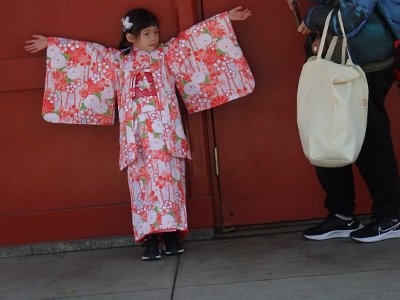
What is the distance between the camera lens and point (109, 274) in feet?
14.8

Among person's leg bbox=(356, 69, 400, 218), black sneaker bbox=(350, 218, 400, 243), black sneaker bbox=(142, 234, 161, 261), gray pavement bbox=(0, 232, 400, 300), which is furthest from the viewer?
black sneaker bbox=(142, 234, 161, 261)

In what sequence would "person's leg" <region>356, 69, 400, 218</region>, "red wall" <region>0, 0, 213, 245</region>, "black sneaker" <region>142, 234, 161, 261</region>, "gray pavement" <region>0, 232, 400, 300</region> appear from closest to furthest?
"gray pavement" <region>0, 232, 400, 300</region>
"person's leg" <region>356, 69, 400, 218</region>
"black sneaker" <region>142, 234, 161, 261</region>
"red wall" <region>0, 0, 213, 245</region>

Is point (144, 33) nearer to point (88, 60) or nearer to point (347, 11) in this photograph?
point (88, 60)

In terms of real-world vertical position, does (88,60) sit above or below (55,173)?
above

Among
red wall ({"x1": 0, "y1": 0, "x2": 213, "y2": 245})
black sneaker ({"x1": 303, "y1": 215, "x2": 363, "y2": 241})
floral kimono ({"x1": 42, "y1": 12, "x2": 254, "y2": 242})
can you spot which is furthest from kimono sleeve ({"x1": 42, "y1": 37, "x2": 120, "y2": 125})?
black sneaker ({"x1": 303, "y1": 215, "x2": 363, "y2": 241})

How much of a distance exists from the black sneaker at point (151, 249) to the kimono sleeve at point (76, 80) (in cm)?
76

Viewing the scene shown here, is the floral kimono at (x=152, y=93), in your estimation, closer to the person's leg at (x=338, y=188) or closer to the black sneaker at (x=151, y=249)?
the black sneaker at (x=151, y=249)

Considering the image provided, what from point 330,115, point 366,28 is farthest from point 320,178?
point 366,28

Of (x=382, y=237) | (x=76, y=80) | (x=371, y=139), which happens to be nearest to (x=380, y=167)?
(x=371, y=139)

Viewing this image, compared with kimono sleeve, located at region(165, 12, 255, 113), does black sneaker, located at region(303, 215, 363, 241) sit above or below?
below

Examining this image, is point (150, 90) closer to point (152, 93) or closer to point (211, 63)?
point (152, 93)

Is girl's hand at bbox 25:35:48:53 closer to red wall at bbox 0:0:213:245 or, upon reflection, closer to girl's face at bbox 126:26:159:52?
red wall at bbox 0:0:213:245

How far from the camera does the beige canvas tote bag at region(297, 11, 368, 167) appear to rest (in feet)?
13.5

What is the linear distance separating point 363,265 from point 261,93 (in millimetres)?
1215
